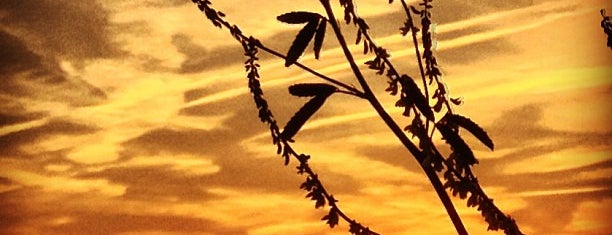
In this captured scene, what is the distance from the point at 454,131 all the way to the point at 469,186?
14 cm

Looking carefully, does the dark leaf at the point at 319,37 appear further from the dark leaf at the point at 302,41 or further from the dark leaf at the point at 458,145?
the dark leaf at the point at 458,145

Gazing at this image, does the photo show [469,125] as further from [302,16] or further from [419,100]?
[302,16]

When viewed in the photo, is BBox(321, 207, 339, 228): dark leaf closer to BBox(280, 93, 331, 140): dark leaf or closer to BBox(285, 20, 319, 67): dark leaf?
BBox(280, 93, 331, 140): dark leaf

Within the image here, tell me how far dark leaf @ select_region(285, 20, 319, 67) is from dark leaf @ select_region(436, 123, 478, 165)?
→ 0.75 ft

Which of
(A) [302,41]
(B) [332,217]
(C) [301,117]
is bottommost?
(B) [332,217]

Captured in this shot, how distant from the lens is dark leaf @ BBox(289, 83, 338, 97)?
109cm

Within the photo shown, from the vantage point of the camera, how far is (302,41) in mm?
1121

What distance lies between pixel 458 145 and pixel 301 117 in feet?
0.74

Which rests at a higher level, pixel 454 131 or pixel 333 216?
pixel 454 131

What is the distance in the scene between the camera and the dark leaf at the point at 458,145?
980mm

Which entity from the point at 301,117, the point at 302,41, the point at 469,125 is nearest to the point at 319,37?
the point at 302,41

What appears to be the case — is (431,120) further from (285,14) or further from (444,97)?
(285,14)

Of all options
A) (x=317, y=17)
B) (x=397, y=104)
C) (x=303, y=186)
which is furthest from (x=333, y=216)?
(x=317, y=17)

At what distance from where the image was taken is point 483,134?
1.07 m
